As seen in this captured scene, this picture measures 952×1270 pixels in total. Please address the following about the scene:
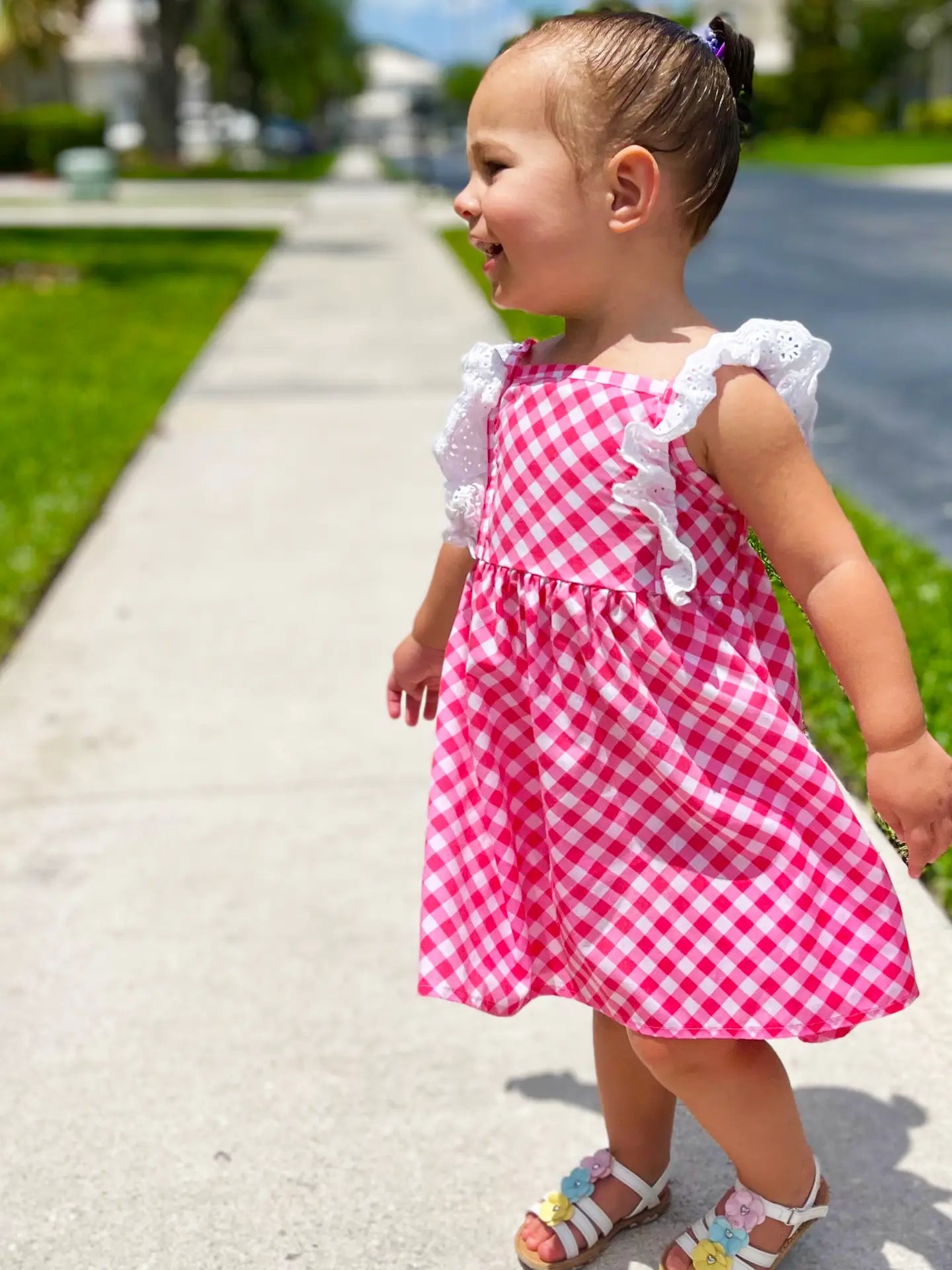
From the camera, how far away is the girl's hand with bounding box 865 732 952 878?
1653mm

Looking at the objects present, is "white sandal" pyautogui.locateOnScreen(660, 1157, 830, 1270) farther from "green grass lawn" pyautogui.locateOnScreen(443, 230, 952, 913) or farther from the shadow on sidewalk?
"green grass lawn" pyautogui.locateOnScreen(443, 230, 952, 913)

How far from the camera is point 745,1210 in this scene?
1899mm

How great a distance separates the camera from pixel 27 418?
751 cm

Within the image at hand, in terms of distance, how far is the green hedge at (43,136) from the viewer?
3756cm

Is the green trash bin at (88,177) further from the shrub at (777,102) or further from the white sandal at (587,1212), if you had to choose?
the shrub at (777,102)

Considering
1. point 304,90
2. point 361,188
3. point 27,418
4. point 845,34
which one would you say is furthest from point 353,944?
point 304,90

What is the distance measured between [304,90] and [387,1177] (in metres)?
77.7

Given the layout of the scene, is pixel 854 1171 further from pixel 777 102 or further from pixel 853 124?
pixel 777 102

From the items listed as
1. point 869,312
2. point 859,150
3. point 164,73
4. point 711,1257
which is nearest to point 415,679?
point 711,1257

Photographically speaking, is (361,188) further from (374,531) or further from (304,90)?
(304,90)

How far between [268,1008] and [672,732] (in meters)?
1.19

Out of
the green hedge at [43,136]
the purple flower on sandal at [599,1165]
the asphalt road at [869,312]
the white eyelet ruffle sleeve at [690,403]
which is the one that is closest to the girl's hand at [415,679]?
the white eyelet ruffle sleeve at [690,403]

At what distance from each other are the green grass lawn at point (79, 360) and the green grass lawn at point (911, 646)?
224 centimetres

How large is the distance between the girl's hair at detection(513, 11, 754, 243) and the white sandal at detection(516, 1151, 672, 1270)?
1194mm
